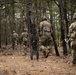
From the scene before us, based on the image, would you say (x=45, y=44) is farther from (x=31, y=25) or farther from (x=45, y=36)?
(x=31, y=25)

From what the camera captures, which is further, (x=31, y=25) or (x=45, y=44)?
(x=45, y=44)

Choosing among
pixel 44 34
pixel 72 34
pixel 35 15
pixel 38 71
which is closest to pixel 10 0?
pixel 35 15

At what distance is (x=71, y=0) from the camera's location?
54.3 feet

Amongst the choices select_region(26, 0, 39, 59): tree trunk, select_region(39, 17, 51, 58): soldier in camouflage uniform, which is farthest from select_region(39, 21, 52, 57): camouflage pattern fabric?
select_region(26, 0, 39, 59): tree trunk

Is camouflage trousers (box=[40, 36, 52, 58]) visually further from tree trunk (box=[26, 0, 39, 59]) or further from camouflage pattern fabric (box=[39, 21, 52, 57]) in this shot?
tree trunk (box=[26, 0, 39, 59])

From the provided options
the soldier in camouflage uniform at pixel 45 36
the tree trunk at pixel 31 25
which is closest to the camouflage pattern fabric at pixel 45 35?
the soldier in camouflage uniform at pixel 45 36

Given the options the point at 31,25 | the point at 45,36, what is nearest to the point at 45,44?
the point at 45,36

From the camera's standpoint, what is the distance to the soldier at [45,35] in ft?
54.3

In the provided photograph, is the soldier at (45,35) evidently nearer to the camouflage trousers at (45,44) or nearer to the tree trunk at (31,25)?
the camouflage trousers at (45,44)

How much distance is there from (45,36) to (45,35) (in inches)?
2.8

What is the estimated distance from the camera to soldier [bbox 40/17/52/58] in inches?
651

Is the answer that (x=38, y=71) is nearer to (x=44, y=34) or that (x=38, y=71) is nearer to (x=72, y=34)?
(x=72, y=34)

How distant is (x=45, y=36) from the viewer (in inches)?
658

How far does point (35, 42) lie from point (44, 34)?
878mm
